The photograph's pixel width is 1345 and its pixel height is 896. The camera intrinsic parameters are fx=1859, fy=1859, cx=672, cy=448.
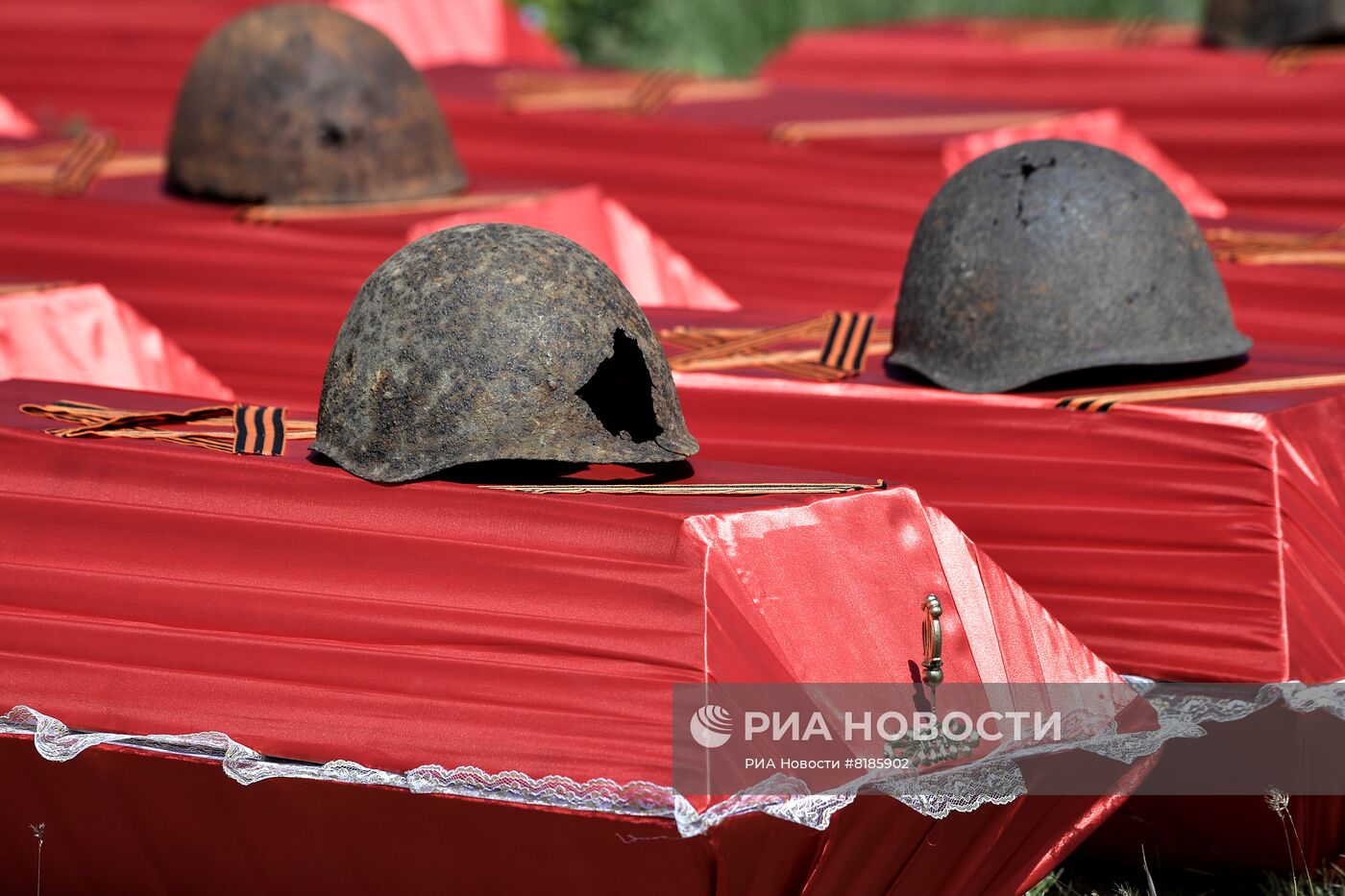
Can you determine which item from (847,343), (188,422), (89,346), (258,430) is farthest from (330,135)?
(258,430)

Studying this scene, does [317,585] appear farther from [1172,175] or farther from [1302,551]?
[1172,175]

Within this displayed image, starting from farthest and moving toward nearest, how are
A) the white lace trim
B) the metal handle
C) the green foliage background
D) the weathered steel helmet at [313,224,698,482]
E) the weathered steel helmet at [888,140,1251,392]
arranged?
the green foliage background < the weathered steel helmet at [888,140,1251,392] < the weathered steel helmet at [313,224,698,482] < the metal handle < the white lace trim

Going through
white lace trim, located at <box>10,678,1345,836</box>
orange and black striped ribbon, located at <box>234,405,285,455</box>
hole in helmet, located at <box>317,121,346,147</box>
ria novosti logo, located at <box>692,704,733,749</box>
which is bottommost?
white lace trim, located at <box>10,678,1345,836</box>

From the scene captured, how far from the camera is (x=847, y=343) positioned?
200 inches

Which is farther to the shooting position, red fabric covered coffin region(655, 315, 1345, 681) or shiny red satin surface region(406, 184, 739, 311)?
shiny red satin surface region(406, 184, 739, 311)

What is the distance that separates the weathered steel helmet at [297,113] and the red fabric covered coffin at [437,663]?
9.43 ft

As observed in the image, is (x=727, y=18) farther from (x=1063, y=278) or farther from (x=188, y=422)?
(x=188, y=422)

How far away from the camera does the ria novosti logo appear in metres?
3.14

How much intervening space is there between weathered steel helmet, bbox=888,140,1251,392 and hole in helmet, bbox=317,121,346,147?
2.54 m

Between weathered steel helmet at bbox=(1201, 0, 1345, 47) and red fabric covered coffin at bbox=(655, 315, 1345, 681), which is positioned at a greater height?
weathered steel helmet at bbox=(1201, 0, 1345, 47)

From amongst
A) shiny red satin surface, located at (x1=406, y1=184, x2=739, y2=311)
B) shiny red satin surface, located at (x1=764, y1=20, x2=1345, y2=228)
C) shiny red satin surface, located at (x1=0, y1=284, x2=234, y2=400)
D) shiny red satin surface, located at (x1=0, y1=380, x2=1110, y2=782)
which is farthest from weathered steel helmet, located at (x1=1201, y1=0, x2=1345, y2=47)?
shiny red satin surface, located at (x1=0, y1=380, x2=1110, y2=782)

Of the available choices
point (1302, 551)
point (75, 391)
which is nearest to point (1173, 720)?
point (1302, 551)

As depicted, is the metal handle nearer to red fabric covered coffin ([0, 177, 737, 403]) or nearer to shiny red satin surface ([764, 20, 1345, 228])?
red fabric covered coffin ([0, 177, 737, 403])

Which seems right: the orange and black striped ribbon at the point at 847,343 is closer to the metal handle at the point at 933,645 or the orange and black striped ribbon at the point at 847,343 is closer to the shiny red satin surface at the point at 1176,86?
the metal handle at the point at 933,645
